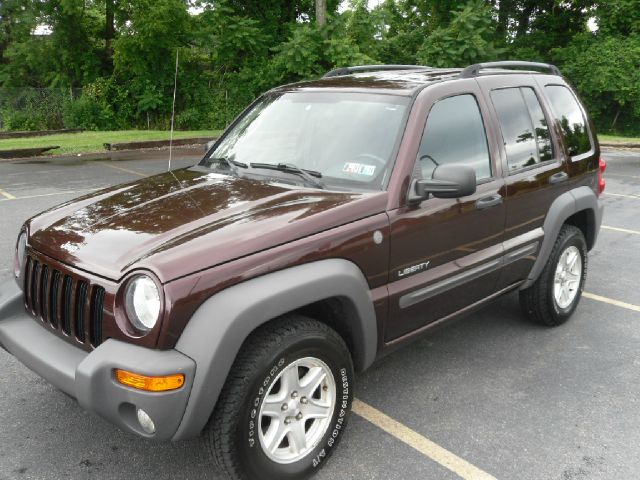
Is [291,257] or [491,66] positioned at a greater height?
[491,66]

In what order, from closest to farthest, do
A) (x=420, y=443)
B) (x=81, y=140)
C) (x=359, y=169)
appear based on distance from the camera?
1. (x=420, y=443)
2. (x=359, y=169)
3. (x=81, y=140)

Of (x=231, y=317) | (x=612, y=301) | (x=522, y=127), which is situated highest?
(x=522, y=127)

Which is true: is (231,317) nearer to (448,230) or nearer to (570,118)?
(448,230)

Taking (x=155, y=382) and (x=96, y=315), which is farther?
(x=96, y=315)

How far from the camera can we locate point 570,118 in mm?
4621

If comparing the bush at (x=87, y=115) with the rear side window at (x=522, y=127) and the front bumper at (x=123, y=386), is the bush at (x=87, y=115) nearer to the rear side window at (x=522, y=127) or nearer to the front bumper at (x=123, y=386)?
the rear side window at (x=522, y=127)

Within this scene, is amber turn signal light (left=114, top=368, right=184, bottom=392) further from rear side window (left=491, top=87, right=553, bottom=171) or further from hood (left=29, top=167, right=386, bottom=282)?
rear side window (left=491, top=87, right=553, bottom=171)

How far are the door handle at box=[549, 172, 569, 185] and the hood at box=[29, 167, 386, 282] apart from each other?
5.62ft

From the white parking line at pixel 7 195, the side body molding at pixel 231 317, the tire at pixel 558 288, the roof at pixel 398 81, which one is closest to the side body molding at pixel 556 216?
the tire at pixel 558 288

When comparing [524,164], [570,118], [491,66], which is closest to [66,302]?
[524,164]

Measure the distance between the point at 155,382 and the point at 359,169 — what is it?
1562 millimetres

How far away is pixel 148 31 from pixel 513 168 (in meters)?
20.9

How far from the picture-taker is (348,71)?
195 inches

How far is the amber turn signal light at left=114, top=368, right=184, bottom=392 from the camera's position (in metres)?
2.32
